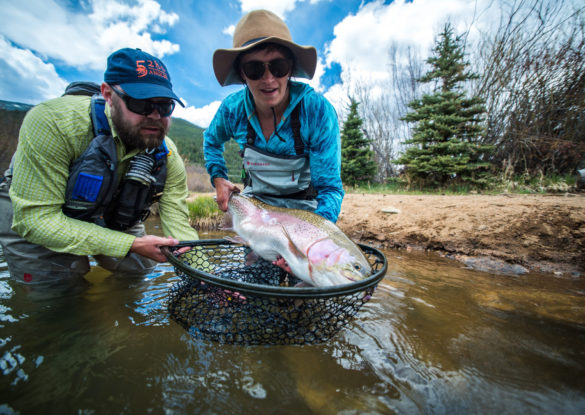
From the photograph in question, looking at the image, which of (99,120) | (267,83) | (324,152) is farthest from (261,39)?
(99,120)

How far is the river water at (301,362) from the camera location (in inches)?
53.2

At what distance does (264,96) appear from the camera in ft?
7.41

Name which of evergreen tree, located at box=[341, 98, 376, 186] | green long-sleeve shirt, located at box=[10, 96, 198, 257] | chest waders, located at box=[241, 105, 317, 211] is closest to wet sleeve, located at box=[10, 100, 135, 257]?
green long-sleeve shirt, located at box=[10, 96, 198, 257]

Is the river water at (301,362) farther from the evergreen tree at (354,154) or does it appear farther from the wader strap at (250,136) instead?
the evergreen tree at (354,154)

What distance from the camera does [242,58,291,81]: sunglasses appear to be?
7.13 feet

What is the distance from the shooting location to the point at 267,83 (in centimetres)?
221

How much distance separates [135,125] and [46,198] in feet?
2.80

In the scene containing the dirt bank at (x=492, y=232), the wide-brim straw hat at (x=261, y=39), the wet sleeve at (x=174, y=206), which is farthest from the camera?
the dirt bank at (x=492, y=232)

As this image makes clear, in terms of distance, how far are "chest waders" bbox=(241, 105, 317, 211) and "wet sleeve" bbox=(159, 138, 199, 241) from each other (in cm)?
78

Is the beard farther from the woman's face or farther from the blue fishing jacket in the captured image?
the woman's face

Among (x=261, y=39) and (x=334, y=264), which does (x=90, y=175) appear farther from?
(x=334, y=264)

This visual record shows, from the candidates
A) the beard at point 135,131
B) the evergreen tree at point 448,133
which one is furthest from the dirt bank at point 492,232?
the evergreen tree at point 448,133

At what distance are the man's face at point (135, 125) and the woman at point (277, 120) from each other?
2.21ft

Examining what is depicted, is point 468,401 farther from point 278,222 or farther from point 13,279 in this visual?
point 13,279
